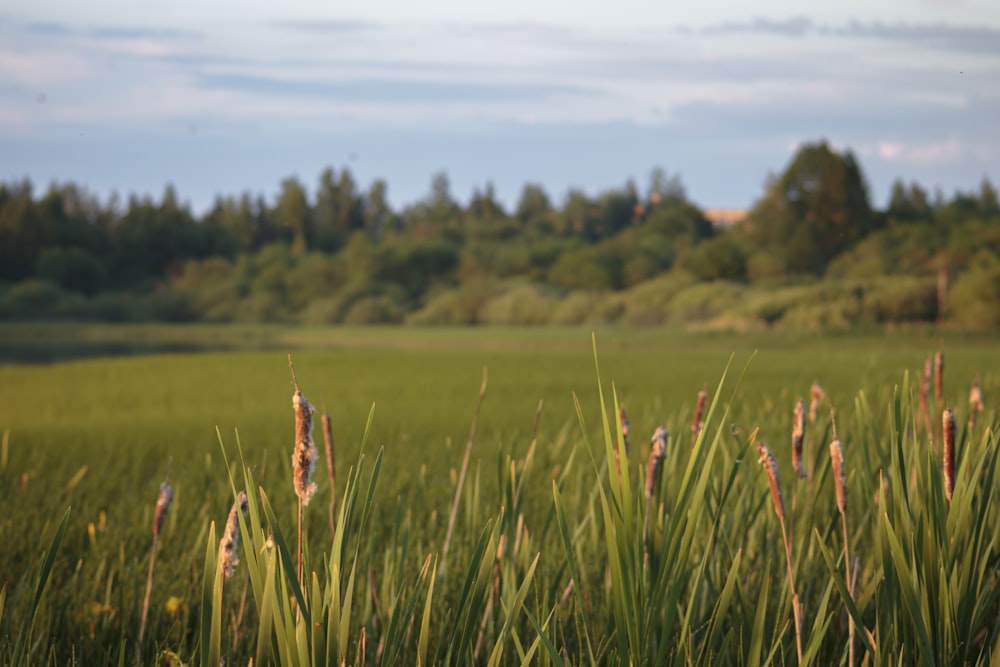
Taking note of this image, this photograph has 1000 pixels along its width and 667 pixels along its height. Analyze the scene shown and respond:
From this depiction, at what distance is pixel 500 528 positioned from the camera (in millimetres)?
1214

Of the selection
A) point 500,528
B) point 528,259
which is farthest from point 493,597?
point 528,259

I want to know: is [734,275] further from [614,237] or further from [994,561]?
[994,561]

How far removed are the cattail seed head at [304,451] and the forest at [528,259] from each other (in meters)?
19.3

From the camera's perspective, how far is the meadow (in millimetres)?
1113

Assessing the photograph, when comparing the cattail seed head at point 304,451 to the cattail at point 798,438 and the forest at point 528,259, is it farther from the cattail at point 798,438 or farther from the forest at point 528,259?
the forest at point 528,259

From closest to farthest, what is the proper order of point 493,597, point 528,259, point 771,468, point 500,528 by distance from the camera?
point 771,468 < point 500,528 < point 493,597 < point 528,259

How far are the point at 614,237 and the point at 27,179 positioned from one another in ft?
72.0

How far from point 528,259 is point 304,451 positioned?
3210 cm

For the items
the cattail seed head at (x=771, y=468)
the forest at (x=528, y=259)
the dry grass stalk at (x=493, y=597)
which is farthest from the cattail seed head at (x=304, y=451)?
the forest at (x=528, y=259)

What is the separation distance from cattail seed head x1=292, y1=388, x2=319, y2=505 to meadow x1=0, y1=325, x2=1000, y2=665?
2.3 inches

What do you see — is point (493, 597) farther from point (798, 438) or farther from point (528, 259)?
point (528, 259)

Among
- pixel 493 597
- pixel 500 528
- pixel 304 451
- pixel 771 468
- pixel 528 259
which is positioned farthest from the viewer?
pixel 528 259

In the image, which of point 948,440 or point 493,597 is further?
point 493,597

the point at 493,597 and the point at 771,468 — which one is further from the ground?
the point at 771,468
